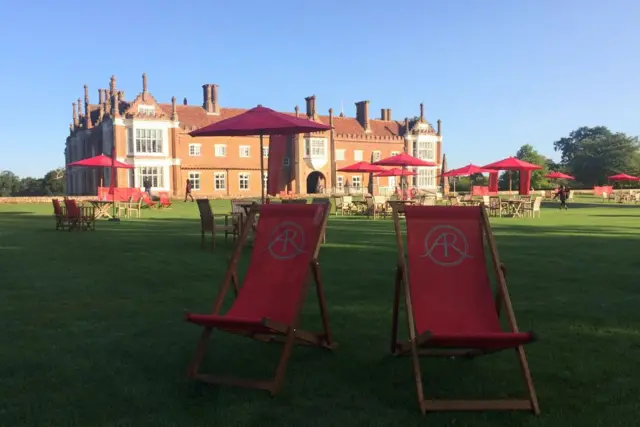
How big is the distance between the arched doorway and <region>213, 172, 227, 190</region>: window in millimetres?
7535

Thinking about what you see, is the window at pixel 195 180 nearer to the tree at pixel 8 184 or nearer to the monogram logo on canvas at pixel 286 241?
the tree at pixel 8 184

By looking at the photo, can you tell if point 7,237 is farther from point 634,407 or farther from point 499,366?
point 634,407

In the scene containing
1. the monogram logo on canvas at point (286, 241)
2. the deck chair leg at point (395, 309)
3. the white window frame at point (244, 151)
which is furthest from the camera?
the white window frame at point (244, 151)

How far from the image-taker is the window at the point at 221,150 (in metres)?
43.9

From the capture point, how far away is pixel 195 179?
43.1m

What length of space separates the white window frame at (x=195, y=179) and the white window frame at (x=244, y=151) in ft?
12.7

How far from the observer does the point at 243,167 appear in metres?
44.8

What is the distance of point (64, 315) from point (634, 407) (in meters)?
4.13

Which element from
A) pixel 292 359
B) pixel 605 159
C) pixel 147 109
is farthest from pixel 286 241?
pixel 605 159

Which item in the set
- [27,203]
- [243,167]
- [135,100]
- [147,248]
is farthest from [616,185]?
[147,248]

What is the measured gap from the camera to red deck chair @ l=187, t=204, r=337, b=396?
340cm

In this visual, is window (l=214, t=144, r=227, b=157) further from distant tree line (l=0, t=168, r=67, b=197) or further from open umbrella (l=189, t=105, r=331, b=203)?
open umbrella (l=189, t=105, r=331, b=203)

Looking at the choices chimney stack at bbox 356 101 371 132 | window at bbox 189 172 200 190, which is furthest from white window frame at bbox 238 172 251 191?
chimney stack at bbox 356 101 371 132

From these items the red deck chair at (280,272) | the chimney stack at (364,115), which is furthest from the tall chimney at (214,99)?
the red deck chair at (280,272)
